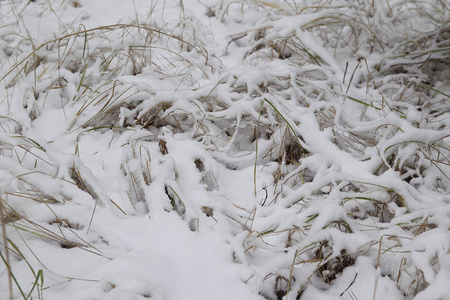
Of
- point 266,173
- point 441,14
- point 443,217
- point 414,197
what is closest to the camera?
point 443,217

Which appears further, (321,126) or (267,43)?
(267,43)

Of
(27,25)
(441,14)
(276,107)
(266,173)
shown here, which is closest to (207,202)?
(266,173)

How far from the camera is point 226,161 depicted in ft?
5.32

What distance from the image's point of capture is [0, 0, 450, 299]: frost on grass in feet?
3.73

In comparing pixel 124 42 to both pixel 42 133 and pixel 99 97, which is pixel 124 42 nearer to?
pixel 99 97

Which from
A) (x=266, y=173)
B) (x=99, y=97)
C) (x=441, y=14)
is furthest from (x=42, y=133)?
(x=441, y=14)

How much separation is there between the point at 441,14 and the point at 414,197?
161 centimetres

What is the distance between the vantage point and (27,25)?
7.60 ft

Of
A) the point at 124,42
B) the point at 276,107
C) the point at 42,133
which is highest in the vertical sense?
the point at 124,42

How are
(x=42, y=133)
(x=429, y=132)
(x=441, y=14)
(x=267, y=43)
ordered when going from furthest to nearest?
(x=441, y=14), (x=267, y=43), (x=42, y=133), (x=429, y=132)

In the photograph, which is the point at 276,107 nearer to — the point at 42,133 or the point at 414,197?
the point at 414,197

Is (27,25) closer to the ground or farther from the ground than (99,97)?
farther from the ground

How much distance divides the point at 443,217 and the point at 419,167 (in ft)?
1.04

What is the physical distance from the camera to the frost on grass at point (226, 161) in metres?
1.14
